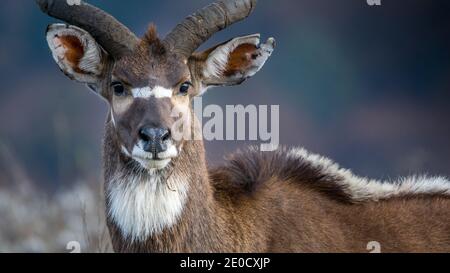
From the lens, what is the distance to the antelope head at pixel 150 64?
9.62 meters

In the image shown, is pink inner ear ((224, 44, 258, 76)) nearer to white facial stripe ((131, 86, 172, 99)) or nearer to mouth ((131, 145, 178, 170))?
white facial stripe ((131, 86, 172, 99))

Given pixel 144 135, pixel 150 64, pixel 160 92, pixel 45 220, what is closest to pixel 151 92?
pixel 160 92

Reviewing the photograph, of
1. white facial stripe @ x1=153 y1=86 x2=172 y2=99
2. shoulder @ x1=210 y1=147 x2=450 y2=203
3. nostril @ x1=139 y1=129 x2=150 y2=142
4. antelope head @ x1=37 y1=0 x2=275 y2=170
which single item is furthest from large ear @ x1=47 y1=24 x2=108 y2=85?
shoulder @ x1=210 y1=147 x2=450 y2=203

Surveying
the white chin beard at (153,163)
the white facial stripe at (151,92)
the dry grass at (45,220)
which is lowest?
the dry grass at (45,220)

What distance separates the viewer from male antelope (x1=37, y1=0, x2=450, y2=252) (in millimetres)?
9758

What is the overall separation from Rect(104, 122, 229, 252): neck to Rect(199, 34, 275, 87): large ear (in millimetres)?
814

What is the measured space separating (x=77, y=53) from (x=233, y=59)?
1465mm

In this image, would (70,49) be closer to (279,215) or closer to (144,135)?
(144,135)

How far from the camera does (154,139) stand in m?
9.41

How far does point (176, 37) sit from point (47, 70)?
20.9 metres

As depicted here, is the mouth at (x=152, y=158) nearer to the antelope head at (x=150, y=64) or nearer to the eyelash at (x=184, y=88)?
the antelope head at (x=150, y=64)

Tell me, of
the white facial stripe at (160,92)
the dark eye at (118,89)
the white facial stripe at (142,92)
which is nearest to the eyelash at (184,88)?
the white facial stripe at (160,92)
